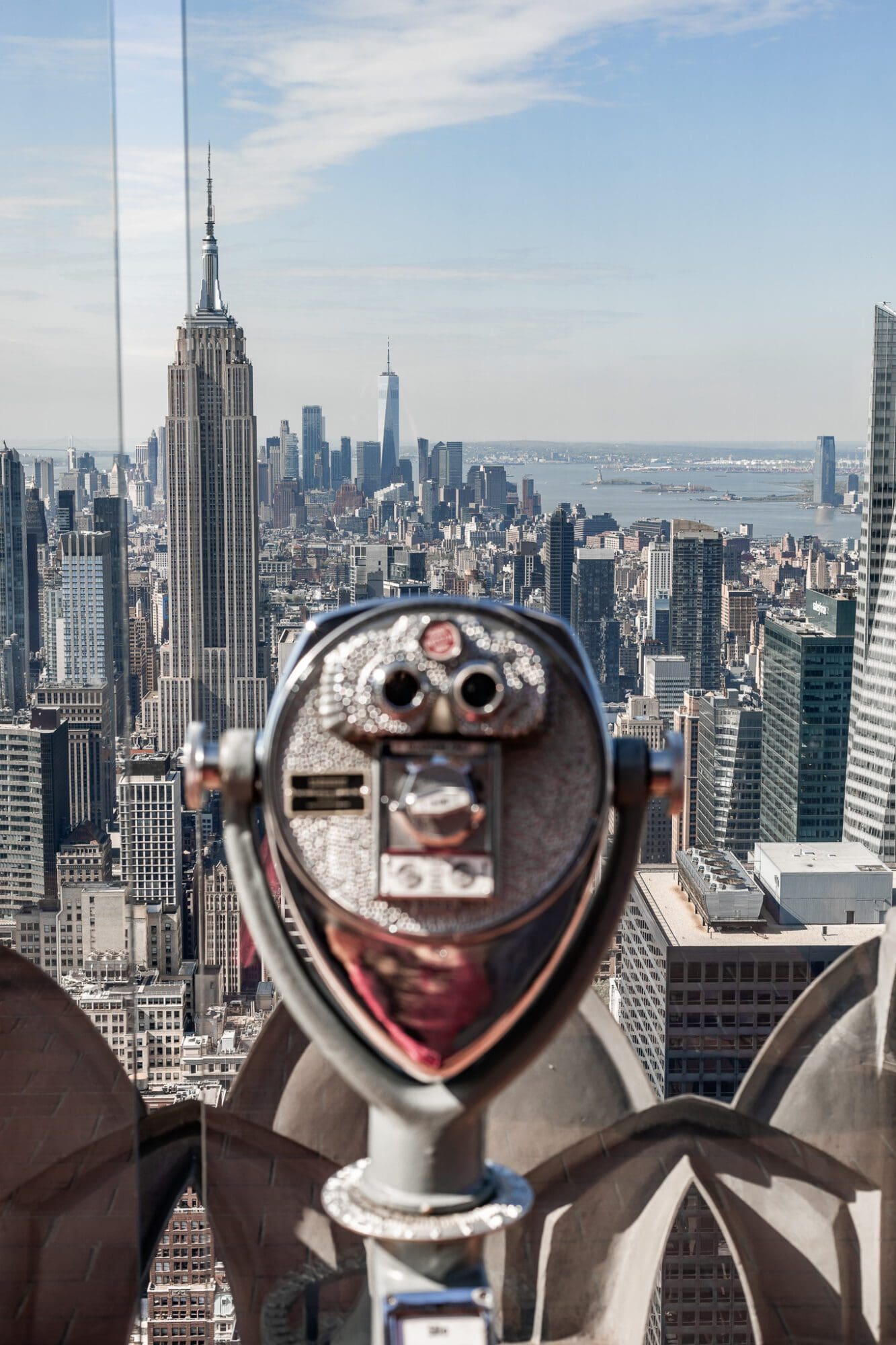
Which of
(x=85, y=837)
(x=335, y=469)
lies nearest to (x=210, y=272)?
(x=335, y=469)

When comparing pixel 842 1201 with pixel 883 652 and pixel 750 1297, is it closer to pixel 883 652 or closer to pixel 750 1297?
pixel 750 1297

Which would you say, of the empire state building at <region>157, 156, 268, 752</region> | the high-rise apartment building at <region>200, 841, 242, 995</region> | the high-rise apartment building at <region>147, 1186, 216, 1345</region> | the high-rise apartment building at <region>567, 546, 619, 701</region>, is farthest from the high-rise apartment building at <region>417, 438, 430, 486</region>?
the high-rise apartment building at <region>147, 1186, 216, 1345</region>

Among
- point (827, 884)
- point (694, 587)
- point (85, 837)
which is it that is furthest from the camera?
point (694, 587)

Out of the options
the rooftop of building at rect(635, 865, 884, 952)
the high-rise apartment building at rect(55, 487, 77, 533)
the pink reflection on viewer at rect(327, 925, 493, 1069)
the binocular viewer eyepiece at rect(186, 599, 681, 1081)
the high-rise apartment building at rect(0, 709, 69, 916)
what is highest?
the high-rise apartment building at rect(55, 487, 77, 533)

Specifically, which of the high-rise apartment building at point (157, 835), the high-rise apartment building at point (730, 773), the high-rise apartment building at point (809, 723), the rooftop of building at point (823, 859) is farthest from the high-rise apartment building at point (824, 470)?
the rooftop of building at point (823, 859)

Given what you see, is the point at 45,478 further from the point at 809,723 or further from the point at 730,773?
the point at 809,723

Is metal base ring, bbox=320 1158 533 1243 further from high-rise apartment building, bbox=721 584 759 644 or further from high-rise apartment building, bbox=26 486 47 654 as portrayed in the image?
high-rise apartment building, bbox=721 584 759 644

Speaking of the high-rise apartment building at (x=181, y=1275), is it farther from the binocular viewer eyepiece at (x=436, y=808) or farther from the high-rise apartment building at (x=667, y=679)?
the high-rise apartment building at (x=667, y=679)
